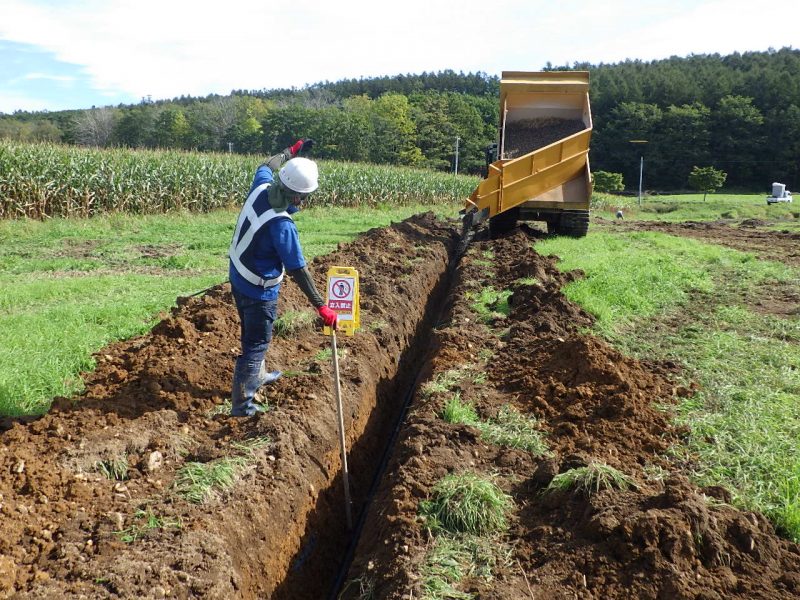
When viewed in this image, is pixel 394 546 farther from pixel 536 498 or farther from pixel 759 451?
pixel 759 451

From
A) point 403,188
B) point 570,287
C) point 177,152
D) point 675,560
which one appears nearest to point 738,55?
point 403,188

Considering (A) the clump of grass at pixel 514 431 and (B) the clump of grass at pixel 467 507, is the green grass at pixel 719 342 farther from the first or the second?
(B) the clump of grass at pixel 467 507

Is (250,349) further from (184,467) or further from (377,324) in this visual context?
(377,324)

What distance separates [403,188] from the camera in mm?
27750

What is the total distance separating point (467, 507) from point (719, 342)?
4.48 metres

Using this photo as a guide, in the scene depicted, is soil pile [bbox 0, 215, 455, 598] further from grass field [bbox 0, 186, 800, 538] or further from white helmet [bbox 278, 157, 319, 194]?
white helmet [bbox 278, 157, 319, 194]

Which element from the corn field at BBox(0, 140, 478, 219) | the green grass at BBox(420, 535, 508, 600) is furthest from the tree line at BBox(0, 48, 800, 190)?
the green grass at BBox(420, 535, 508, 600)

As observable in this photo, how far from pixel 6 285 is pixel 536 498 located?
8.45 m

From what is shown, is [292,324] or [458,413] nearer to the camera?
[458,413]

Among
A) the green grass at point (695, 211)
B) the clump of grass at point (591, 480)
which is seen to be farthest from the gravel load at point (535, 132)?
the green grass at point (695, 211)

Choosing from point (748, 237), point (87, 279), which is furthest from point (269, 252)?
point (748, 237)

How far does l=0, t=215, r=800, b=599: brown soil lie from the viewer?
3.16 meters

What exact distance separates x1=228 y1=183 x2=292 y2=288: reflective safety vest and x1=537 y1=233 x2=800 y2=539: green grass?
11.3ft

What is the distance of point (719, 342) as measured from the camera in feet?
22.2
